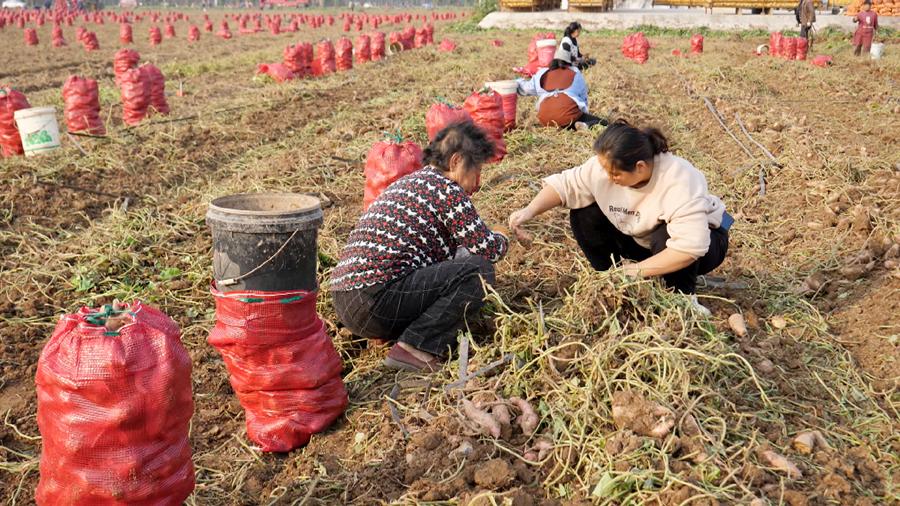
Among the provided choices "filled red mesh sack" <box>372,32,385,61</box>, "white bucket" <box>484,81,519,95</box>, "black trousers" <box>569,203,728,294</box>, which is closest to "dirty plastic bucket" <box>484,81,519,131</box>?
"white bucket" <box>484,81,519,95</box>

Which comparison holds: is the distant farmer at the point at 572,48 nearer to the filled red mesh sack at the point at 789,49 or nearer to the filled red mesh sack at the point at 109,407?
the filled red mesh sack at the point at 109,407

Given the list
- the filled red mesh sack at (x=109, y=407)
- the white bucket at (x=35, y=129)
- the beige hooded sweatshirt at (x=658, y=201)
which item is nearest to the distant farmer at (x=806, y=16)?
the white bucket at (x=35, y=129)

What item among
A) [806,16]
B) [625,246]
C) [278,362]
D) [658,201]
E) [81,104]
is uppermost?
[806,16]

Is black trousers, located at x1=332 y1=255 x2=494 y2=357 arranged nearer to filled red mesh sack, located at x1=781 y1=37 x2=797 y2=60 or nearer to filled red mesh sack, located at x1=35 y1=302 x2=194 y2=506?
filled red mesh sack, located at x1=35 y1=302 x2=194 y2=506

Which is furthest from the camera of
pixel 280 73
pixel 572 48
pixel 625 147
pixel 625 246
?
pixel 280 73

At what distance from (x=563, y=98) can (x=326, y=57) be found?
8118 millimetres

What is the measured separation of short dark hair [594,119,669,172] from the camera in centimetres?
314

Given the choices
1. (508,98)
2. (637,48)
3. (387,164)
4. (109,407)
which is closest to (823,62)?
(637,48)

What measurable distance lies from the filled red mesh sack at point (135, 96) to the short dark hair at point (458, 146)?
718cm

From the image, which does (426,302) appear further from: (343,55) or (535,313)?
(343,55)

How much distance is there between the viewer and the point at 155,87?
9.57 metres

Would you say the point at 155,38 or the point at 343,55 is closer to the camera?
the point at 343,55

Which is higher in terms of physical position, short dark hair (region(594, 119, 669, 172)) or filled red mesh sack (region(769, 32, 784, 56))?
short dark hair (region(594, 119, 669, 172))

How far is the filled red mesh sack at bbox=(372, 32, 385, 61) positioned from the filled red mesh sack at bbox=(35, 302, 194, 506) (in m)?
16.6
